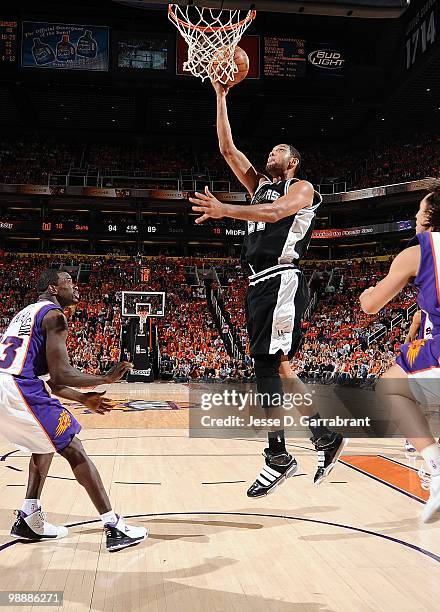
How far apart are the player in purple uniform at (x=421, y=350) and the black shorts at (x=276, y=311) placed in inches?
24.7

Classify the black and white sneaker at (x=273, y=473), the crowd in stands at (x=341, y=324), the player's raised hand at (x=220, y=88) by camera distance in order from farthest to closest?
the crowd in stands at (x=341, y=324)
the player's raised hand at (x=220, y=88)
the black and white sneaker at (x=273, y=473)

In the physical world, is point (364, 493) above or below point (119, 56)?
below

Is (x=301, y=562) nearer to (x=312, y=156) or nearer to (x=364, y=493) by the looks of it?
(x=364, y=493)

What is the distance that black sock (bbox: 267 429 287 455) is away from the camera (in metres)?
3.56

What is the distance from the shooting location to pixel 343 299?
25000 millimetres

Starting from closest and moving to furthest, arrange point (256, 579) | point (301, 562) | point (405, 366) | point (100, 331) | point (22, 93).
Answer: point (405, 366), point (256, 579), point (301, 562), point (100, 331), point (22, 93)

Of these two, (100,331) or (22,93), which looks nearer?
(100,331)

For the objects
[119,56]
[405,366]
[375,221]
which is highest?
[119,56]

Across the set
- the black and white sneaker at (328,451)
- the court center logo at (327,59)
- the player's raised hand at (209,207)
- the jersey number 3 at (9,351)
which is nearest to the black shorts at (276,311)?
the black and white sneaker at (328,451)

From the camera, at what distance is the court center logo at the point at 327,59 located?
2256 centimetres

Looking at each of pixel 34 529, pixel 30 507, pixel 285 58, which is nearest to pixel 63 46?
pixel 285 58

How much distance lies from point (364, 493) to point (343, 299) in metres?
20.2

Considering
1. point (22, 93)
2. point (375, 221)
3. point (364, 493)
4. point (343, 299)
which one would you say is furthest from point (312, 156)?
point (364, 493)

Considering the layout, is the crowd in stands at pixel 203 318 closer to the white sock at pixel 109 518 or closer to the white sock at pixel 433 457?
the white sock at pixel 109 518
